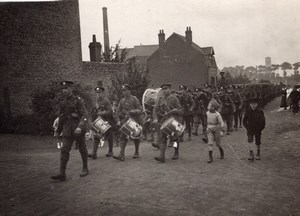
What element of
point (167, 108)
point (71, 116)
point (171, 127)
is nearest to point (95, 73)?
point (167, 108)

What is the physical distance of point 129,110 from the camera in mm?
9781

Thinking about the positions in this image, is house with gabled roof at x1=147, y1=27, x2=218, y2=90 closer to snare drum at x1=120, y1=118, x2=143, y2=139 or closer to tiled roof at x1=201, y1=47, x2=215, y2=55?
tiled roof at x1=201, y1=47, x2=215, y2=55

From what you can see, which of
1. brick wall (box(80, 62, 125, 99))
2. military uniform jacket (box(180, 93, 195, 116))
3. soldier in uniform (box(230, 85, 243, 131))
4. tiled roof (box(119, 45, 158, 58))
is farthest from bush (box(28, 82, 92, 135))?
tiled roof (box(119, 45, 158, 58))

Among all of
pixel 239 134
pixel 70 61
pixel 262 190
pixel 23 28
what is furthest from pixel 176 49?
pixel 262 190

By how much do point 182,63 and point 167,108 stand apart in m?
38.4

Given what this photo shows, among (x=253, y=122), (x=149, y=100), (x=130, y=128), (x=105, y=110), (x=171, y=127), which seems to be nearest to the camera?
(x=171, y=127)

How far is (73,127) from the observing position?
7672mm

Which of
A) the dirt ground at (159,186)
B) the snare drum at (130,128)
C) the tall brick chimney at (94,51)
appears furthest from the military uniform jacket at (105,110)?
the tall brick chimney at (94,51)

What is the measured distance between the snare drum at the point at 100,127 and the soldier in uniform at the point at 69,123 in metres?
1.69

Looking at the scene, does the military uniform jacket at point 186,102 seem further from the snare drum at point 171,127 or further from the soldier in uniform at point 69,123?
the soldier in uniform at point 69,123

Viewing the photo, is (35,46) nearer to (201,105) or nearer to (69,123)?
(201,105)

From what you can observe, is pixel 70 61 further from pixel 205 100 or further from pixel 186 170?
pixel 186 170

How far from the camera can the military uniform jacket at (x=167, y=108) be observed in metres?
9.65

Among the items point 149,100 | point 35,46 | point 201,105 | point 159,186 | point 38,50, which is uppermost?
point 35,46
